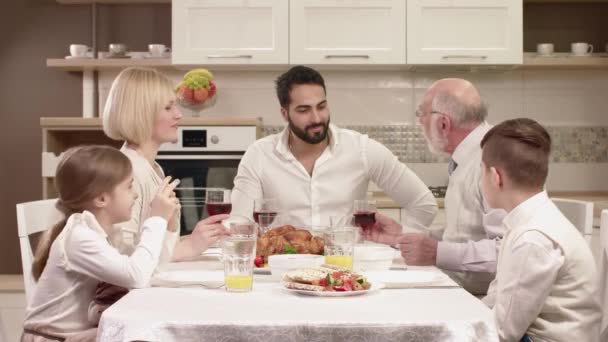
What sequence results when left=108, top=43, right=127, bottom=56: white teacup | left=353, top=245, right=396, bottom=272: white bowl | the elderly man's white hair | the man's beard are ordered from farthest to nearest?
left=108, top=43, right=127, bottom=56: white teacup → the man's beard → the elderly man's white hair → left=353, top=245, right=396, bottom=272: white bowl

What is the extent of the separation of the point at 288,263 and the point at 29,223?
1.00m

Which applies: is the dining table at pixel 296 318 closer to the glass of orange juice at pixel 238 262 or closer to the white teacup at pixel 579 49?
the glass of orange juice at pixel 238 262

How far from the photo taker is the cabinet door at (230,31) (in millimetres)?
4609

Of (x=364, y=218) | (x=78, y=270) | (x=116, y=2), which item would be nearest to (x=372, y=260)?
(x=364, y=218)

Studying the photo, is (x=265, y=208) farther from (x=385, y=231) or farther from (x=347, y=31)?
(x=347, y=31)

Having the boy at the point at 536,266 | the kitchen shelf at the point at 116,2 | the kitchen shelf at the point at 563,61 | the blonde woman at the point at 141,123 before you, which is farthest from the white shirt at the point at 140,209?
the kitchen shelf at the point at 563,61

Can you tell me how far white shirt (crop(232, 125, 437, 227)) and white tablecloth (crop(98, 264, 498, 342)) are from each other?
1519 mm

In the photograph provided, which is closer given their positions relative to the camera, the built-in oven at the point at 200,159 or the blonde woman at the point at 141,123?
the blonde woman at the point at 141,123

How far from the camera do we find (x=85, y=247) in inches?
80.0

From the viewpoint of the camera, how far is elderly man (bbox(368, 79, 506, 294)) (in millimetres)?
2555

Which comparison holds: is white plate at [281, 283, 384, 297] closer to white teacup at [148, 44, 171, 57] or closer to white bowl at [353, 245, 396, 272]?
white bowl at [353, 245, 396, 272]

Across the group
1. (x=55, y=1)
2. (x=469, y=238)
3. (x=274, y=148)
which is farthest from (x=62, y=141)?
(x=469, y=238)

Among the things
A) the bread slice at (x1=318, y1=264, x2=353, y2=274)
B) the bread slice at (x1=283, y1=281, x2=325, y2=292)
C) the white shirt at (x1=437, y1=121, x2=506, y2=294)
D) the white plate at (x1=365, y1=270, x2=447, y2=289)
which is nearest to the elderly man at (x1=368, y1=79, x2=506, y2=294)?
the white shirt at (x1=437, y1=121, x2=506, y2=294)

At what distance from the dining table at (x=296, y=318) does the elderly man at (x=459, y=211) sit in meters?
0.71
